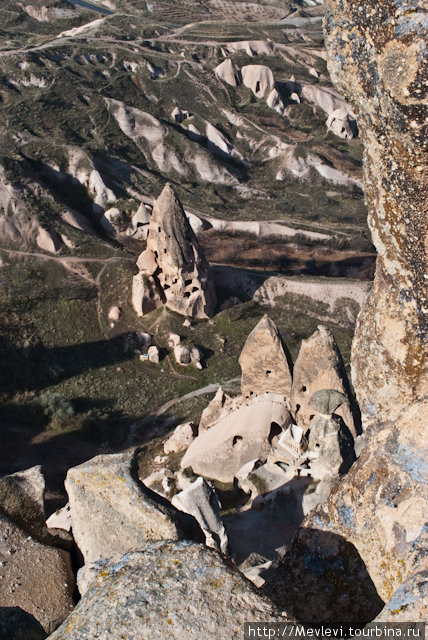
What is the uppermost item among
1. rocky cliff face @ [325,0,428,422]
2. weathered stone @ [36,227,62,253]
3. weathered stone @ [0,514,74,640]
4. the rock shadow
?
rocky cliff face @ [325,0,428,422]

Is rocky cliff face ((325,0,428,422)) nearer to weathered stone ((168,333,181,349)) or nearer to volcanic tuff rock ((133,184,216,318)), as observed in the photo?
weathered stone ((168,333,181,349))

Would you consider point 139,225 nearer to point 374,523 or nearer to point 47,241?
point 47,241

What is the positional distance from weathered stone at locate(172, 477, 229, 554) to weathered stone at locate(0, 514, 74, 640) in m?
3.17

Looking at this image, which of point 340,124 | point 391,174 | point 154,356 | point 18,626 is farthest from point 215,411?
point 340,124

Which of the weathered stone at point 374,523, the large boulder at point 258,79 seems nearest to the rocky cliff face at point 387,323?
the weathered stone at point 374,523

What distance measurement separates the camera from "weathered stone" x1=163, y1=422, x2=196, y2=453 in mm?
18109

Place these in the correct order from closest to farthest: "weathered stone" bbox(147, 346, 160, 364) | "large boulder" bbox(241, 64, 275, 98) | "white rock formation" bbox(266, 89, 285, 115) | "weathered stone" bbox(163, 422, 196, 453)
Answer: "weathered stone" bbox(163, 422, 196, 453), "weathered stone" bbox(147, 346, 160, 364), "white rock formation" bbox(266, 89, 285, 115), "large boulder" bbox(241, 64, 275, 98)

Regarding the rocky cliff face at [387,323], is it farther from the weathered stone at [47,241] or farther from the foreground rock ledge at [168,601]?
the weathered stone at [47,241]

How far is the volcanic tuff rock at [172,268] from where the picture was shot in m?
26.1

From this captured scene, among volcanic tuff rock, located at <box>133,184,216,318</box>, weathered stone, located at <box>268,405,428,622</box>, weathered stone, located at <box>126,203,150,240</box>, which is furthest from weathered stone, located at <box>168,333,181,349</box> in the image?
weathered stone, located at <box>268,405,428,622</box>

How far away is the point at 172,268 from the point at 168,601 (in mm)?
23896

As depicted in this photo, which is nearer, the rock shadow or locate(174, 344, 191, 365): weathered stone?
the rock shadow

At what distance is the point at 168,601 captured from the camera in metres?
3.02

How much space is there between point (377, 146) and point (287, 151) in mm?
51900
